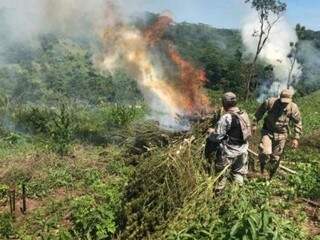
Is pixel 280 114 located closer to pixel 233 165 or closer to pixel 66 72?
pixel 233 165

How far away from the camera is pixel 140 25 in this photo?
2538cm

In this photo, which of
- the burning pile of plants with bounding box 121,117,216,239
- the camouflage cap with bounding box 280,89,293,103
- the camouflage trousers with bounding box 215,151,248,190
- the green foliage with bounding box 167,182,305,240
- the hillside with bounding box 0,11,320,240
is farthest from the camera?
the camouflage cap with bounding box 280,89,293,103

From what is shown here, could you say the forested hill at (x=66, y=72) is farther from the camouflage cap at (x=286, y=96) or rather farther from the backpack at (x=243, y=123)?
the backpack at (x=243, y=123)

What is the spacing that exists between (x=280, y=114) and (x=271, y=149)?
69 centimetres

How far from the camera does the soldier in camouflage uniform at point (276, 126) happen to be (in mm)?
9578

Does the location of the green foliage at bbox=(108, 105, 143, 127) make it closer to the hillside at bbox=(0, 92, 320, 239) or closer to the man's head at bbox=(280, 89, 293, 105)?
the hillside at bbox=(0, 92, 320, 239)

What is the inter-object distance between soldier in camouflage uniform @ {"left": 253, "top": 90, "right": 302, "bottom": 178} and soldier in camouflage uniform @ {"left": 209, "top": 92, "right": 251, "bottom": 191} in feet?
6.35

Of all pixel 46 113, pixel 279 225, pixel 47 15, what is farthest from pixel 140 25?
pixel 279 225

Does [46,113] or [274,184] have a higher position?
[274,184]

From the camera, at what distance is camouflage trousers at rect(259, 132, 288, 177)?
978cm

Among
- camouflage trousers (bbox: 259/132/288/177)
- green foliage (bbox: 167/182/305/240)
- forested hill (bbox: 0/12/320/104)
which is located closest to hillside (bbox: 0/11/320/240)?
green foliage (bbox: 167/182/305/240)

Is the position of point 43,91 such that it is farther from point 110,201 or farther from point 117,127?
point 110,201

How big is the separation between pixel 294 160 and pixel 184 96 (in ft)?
28.5

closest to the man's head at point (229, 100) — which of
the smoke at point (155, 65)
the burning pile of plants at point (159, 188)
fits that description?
the burning pile of plants at point (159, 188)
